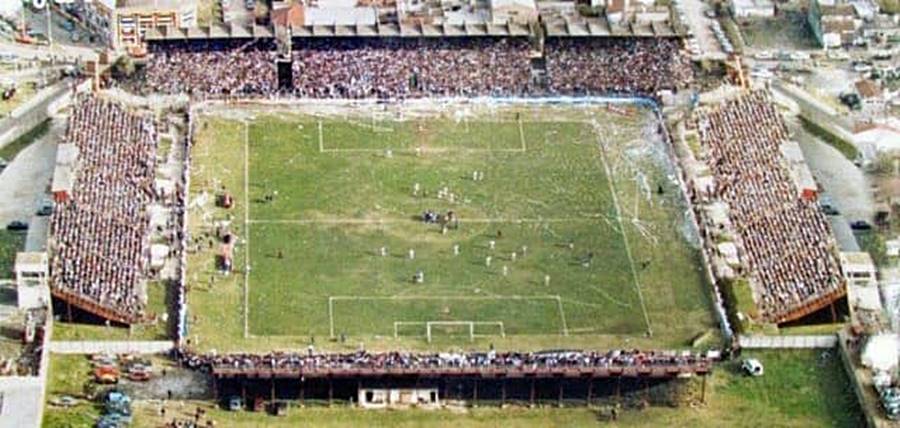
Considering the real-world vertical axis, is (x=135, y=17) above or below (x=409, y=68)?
above

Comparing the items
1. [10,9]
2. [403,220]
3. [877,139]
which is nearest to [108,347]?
[403,220]

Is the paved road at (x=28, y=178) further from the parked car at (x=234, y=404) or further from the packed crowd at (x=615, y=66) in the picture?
the packed crowd at (x=615, y=66)

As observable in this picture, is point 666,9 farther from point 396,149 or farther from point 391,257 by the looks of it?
point 391,257

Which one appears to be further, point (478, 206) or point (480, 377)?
point (478, 206)

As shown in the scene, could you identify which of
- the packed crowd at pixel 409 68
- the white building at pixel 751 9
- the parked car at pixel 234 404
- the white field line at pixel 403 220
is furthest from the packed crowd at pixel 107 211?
the white building at pixel 751 9

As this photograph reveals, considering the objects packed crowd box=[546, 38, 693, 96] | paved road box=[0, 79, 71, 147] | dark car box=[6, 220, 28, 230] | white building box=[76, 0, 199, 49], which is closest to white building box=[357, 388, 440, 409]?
dark car box=[6, 220, 28, 230]

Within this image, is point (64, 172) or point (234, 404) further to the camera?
point (64, 172)

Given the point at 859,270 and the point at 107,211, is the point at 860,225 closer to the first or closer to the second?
the point at 859,270

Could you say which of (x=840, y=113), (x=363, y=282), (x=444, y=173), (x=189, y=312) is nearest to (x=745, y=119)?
(x=840, y=113)
